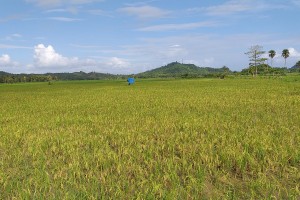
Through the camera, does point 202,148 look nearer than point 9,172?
No

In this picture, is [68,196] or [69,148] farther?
[69,148]

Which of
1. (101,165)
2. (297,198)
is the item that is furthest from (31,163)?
(297,198)

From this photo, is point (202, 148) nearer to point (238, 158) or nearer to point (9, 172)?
point (238, 158)

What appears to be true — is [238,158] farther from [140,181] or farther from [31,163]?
[31,163]

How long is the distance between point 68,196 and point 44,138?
13.2ft

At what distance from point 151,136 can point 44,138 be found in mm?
2828

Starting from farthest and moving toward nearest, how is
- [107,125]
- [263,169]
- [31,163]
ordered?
[107,125] → [31,163] → [263,169]

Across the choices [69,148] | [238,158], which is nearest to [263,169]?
[238,158]

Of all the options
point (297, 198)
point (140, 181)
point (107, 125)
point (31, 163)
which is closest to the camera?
point (297, 198)

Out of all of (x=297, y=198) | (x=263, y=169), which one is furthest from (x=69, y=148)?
(x=297, y=198)

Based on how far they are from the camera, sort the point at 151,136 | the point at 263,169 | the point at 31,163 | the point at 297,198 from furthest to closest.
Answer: the point at 151,136 < the point at 31,163 < the point at 263,169 < the point at 297,198

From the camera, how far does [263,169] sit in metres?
5.14

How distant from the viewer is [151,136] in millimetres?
7699

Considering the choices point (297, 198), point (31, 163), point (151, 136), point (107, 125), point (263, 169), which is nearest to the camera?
point (297, 198)
